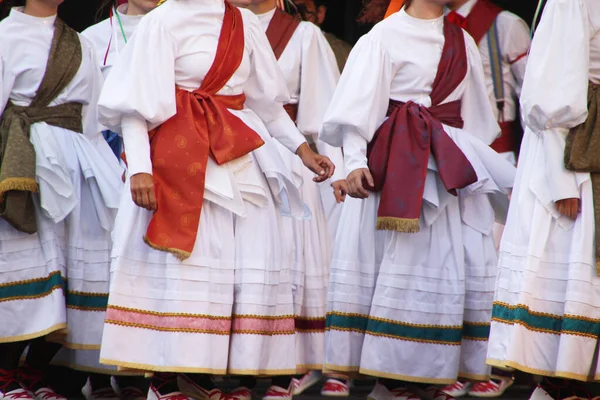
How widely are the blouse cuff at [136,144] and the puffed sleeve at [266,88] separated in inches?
24.3

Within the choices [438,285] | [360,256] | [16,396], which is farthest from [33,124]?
[438,285]

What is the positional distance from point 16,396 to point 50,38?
1.70 m

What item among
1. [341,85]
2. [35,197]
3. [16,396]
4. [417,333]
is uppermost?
[341,85]

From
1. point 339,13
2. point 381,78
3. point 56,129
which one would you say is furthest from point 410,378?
point 339,13

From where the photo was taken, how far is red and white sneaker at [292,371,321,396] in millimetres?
6770

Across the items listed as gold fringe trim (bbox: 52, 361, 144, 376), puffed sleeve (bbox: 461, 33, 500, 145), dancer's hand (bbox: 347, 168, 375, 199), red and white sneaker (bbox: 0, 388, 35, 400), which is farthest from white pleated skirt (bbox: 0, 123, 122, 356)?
puffed sleeve (bbox: 461, 33, 500, 145)

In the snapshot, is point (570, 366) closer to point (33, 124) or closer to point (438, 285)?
point (438, 285)

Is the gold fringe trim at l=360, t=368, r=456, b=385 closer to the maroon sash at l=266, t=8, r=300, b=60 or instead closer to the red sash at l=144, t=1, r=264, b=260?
the red sash at l=144, t=1, r=264, b=260

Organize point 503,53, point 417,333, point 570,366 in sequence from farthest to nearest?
point 503,53 → point 417,333 → point 570,366

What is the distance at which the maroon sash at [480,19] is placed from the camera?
7.18 m

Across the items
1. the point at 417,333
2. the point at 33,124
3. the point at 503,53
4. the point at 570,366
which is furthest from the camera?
the point at 503,53

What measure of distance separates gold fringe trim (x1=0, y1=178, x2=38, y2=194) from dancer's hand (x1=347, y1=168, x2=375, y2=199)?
143cm

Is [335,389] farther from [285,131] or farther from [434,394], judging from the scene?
[285,131]

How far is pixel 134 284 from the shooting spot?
5.11m
